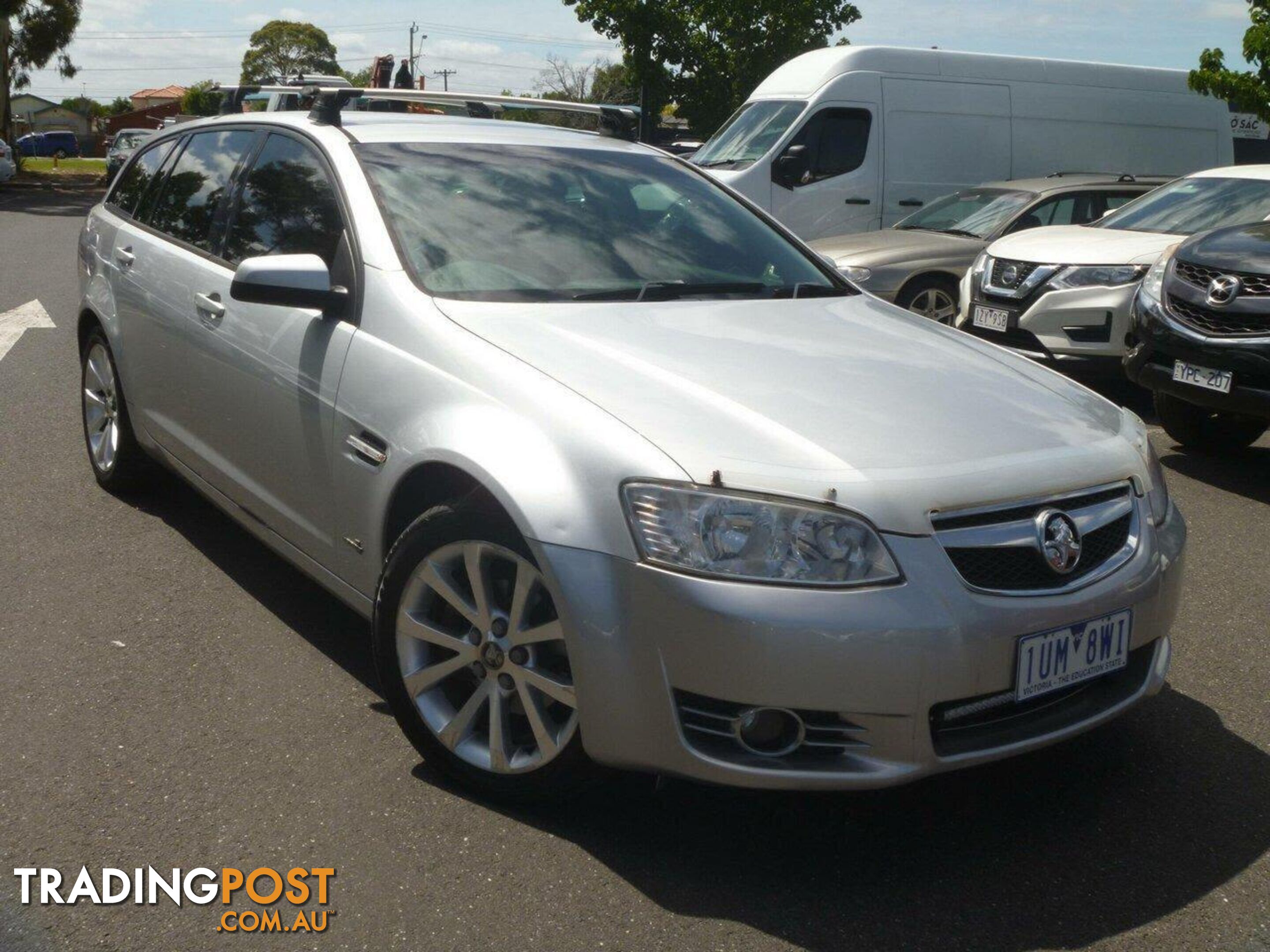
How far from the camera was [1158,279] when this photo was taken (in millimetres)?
7035

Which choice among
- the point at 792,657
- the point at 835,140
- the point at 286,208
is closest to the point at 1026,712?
the point at 792,657

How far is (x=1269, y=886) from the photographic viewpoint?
292 centimetres

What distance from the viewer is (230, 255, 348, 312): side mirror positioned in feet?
11.9

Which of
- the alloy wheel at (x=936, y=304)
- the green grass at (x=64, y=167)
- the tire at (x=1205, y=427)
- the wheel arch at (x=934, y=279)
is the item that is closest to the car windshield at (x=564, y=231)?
the tire at (x=1205, y=427)

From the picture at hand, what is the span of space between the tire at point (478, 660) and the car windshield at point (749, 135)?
34.4ft

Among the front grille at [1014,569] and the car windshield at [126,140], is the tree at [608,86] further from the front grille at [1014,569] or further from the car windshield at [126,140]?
the front grille at [1014,569]

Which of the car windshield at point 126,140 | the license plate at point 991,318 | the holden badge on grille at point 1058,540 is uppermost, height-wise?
the car windshield at point 126,140

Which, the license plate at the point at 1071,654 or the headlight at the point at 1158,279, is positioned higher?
the headlight at the point at 1158,279

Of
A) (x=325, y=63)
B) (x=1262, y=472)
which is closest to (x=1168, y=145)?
(x=1262, y=472)

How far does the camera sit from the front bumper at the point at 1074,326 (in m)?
8.25

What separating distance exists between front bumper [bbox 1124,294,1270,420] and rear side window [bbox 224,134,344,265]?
429 cm

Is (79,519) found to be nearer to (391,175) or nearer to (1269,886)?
(391,175)

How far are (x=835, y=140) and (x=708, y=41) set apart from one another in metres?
25.4

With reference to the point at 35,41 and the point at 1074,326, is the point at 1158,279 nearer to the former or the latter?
the point at 1074,326
